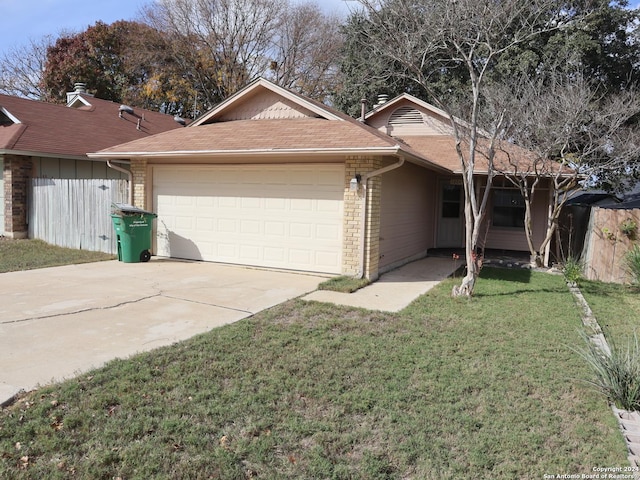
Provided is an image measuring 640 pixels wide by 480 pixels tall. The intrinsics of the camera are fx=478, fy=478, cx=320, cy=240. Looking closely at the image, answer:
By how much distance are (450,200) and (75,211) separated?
1088 centimetres

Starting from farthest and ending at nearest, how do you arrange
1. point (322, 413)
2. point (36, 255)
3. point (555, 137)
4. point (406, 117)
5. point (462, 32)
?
1. point (406, 117)
2. point (36, 255)
3. point (555, 137)
4. point (462, 32)
5. point (322, 413)

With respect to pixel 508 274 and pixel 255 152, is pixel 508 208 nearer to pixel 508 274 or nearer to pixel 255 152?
pixel 508 274

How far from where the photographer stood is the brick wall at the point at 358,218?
353 inches

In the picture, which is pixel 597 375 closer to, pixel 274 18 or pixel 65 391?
pixel 65 391

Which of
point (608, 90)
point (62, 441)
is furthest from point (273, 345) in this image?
point (608, 90)

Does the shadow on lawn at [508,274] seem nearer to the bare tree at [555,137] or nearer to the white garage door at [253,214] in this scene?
the bare tree at [555,137]

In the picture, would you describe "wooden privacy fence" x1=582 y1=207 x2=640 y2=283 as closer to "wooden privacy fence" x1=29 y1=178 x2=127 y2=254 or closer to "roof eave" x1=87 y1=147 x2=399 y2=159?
"roof eave" x1=87 y1=147 x2=399 y2=159

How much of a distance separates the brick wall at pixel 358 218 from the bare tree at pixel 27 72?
91.6 ft

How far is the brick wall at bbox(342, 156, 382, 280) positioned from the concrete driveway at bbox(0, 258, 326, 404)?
76cm

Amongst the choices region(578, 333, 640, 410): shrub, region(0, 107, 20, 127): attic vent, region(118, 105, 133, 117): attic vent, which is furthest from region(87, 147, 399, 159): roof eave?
region(118, 105, 133, 117): attic vent

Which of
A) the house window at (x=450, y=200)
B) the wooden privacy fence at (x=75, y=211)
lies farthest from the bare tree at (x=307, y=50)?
the wooden privacy fence at (x=75, y=211)

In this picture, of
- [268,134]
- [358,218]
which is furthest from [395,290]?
[268,134]

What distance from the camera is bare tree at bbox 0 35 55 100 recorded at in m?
30.0

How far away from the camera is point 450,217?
15172mm
